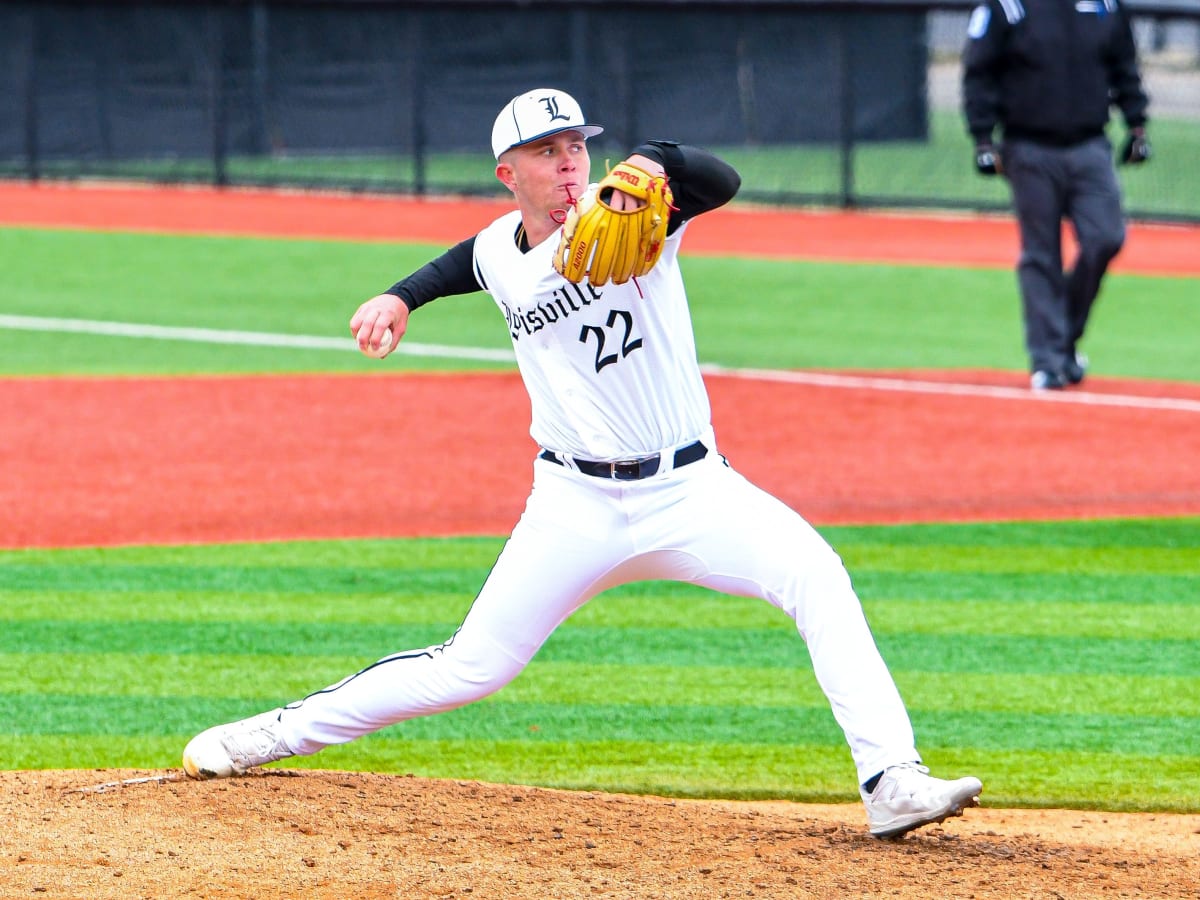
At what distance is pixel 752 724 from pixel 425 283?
1.87 m

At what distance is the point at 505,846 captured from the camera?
4.48m

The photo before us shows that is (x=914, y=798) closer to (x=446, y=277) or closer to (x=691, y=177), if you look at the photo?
(x=691, y=177)

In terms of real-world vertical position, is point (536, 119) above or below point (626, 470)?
above

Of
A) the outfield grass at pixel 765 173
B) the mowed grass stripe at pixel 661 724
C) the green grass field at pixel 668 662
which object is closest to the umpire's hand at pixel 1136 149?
the green grass field at pixel 668 662

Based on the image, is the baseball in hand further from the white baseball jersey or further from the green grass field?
the green grass field

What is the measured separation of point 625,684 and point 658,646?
1.47 feet

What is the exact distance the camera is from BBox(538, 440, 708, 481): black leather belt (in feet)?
14.5

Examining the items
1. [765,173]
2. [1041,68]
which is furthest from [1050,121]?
[765,173]

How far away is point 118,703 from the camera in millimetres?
5934

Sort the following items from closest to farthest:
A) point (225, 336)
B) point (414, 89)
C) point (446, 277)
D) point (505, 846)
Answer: point (505, 846)
point (446, 277)
point (225, 336)
point (414, 89)

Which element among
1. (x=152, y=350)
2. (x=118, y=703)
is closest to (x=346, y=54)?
(x=152, y=350)

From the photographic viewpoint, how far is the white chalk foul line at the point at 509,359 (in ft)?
36.3

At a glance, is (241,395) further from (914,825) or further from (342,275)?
(914,825)

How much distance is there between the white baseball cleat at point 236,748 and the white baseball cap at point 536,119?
4.99ft
